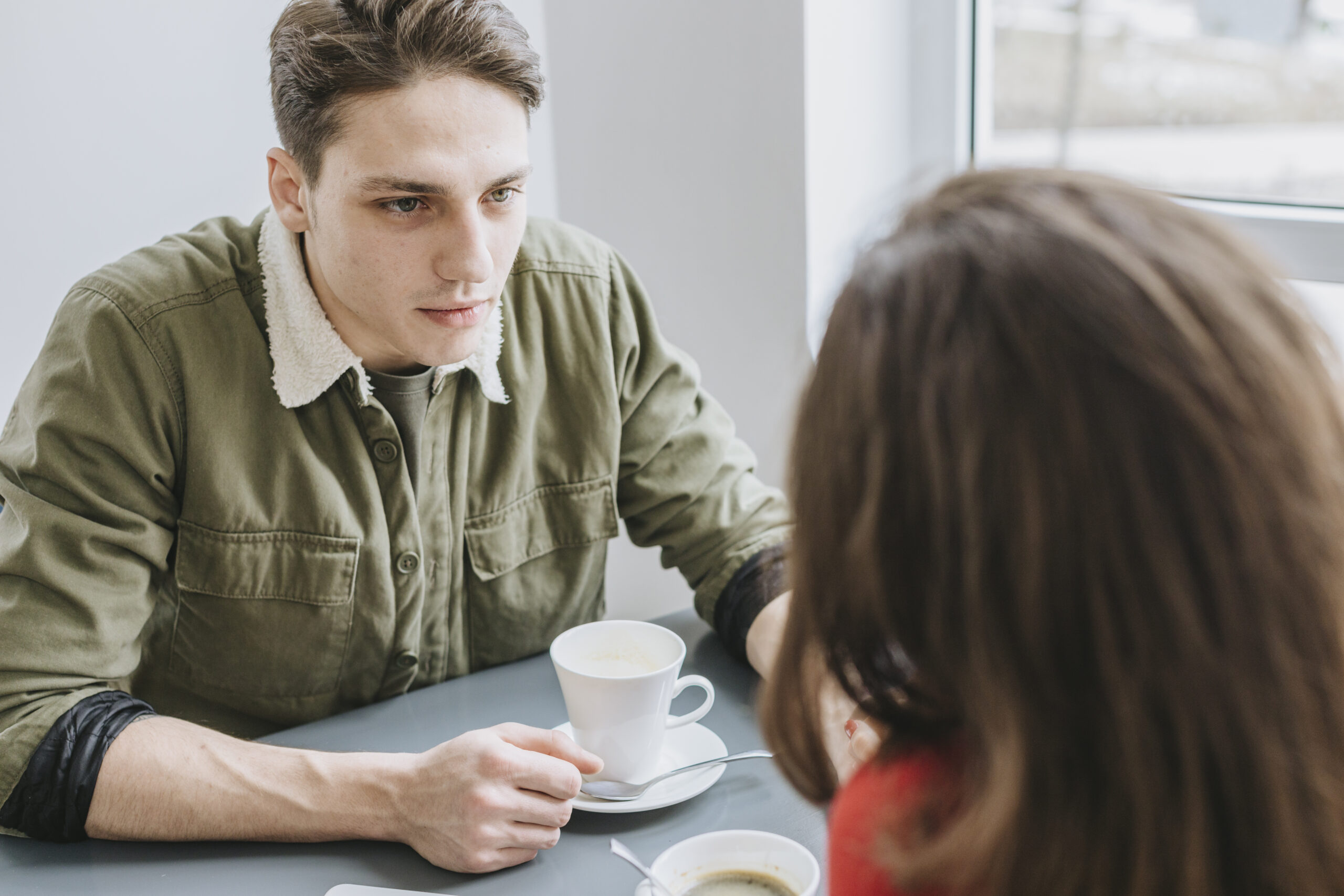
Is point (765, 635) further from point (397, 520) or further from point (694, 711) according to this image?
point (397, 520)

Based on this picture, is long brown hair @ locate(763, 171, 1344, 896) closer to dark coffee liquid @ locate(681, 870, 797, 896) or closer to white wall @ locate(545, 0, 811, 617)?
dark coffee liquid @ locate(681, 870, 797, 896)

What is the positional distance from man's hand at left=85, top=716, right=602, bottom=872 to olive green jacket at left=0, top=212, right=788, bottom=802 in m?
0.11

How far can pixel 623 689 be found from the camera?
901mm

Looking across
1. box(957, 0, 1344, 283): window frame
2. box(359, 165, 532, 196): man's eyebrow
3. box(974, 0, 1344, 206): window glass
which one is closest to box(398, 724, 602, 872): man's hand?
box(359, 165, 532, 196): man's eyebrow

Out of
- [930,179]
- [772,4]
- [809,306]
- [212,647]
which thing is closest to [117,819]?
[212,647]

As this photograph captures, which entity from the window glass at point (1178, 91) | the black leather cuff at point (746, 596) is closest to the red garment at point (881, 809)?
the black leather cuff at point (746, 596)

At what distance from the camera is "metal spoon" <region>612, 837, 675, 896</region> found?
2.49ft

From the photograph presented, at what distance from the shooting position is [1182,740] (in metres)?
0.45

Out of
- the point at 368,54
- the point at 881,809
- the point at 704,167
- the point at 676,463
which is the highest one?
the point at 368,54

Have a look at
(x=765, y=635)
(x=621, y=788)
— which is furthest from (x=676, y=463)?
(x=621, y=788)

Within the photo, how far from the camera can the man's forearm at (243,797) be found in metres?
0.90

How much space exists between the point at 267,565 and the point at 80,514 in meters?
0.19

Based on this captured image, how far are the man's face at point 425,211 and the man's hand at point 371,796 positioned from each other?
0.43 m

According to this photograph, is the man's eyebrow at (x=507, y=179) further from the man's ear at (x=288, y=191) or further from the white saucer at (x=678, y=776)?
the white saucer at (x=678, y=776)
